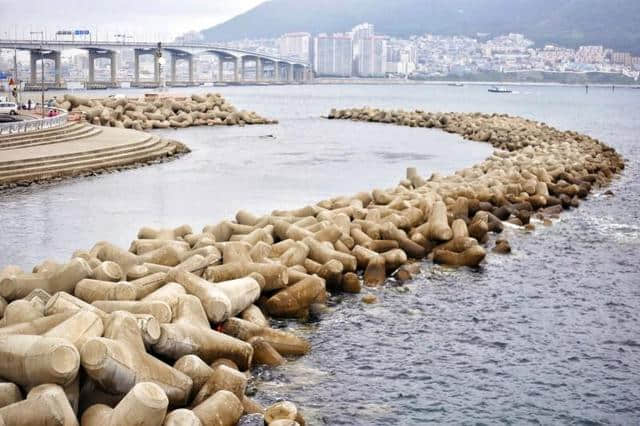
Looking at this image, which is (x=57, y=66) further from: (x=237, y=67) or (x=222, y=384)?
(x=222, y=384)

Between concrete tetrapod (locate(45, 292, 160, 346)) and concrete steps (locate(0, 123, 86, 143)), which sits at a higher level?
concrete steps (locate(0, 123, 86, 143))

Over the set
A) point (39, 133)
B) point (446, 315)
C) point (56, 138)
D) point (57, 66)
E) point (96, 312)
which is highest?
point (57, 66)

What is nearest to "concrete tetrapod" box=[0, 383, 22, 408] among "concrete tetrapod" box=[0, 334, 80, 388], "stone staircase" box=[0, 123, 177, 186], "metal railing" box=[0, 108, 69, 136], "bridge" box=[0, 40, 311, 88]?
"concrete tetrapod" box=[0, 334, 80, 388]

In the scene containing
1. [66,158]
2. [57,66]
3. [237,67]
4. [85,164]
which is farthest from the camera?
[237,67]

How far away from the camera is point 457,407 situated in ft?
30.3

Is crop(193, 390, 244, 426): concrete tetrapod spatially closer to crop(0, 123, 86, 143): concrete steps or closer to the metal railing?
crop(0, 123, 86, 143): concrete steps

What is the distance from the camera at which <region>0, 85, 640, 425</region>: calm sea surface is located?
9398 mm

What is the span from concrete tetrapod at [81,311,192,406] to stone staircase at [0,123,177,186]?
55.5ft

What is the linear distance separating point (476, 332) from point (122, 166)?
65.1 ft

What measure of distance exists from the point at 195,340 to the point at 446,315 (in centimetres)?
465

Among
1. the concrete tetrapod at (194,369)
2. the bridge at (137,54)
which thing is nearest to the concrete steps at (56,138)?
the concrete tetrapod at (194,369)

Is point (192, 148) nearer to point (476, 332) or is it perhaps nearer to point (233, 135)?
point (233, 135)

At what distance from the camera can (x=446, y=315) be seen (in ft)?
40.9

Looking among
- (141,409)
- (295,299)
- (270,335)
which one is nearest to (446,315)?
(295,299)
